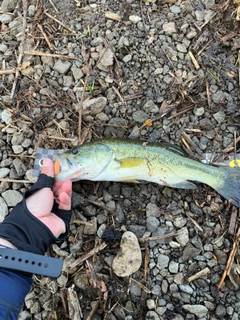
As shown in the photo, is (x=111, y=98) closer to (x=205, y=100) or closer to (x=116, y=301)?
(x=205, y=100)

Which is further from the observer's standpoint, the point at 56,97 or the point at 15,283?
the point at 56,97

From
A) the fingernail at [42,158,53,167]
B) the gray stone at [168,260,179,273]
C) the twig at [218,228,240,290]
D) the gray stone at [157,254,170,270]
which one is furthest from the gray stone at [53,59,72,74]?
the twig at [218,228,240,290]

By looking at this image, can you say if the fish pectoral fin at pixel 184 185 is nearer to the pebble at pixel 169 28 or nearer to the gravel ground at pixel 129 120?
the gravel ground at pixel 129 120

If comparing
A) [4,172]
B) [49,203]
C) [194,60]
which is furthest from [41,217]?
[194,60]

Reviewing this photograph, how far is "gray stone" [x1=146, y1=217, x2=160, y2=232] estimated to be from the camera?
14.1ft

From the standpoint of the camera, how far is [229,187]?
435 centimetres

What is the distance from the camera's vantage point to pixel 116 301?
3.98m

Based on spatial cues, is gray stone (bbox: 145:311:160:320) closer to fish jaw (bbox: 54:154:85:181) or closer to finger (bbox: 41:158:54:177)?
fish jaw (bbox: 54:154:85:181)

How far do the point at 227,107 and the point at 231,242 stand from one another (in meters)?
1.84

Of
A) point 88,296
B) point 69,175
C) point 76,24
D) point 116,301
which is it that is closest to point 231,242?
point 116,301

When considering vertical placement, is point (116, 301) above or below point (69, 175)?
below

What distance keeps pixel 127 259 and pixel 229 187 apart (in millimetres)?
1542

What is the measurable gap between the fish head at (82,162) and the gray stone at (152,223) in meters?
0.87

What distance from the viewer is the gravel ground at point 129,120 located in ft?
13.3
